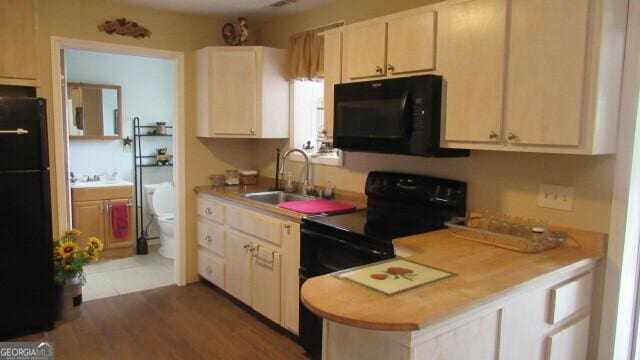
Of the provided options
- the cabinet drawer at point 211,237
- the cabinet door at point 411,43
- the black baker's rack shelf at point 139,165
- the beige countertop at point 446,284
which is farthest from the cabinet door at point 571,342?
the black baker's rack shelf at point 139,165

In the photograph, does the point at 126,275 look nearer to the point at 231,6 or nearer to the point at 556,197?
the point at 231,6

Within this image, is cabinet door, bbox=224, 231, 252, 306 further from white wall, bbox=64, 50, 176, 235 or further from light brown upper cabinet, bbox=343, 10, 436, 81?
white wall, bbox=64, 50, 176, 235

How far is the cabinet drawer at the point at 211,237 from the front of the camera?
358 centimetres

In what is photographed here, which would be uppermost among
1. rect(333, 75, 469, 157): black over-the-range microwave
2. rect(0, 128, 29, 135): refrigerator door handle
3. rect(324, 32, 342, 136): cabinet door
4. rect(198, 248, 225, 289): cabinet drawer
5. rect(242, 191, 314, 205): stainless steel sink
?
rect(324, 32, 342, 136): cabinet door

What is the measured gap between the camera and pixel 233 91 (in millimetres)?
3650

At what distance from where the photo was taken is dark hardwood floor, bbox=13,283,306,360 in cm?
280

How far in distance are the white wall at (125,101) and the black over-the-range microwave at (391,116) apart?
2.62 m

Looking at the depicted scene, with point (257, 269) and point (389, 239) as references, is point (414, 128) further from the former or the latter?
point (257, 269)

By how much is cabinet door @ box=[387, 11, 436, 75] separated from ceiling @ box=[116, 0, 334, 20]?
1.08 meters

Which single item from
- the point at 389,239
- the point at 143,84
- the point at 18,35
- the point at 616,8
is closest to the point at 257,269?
the point at 389,239

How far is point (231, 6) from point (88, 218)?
8.47ft

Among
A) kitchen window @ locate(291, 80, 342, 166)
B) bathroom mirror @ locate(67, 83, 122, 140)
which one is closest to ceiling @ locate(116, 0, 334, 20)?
kitchen window @ locate(291, 80, 342, 166)

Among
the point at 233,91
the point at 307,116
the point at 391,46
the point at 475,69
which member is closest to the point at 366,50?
the point at 391,46

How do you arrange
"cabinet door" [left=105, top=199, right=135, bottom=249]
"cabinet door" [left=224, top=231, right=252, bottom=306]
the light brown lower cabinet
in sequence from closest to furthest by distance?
the light brown lower cabinet → "cabinet door" [left=224, top=231, right=252, bottom=306] → "cabinet door" [left=105, top=199, right=135, bottom=249]
